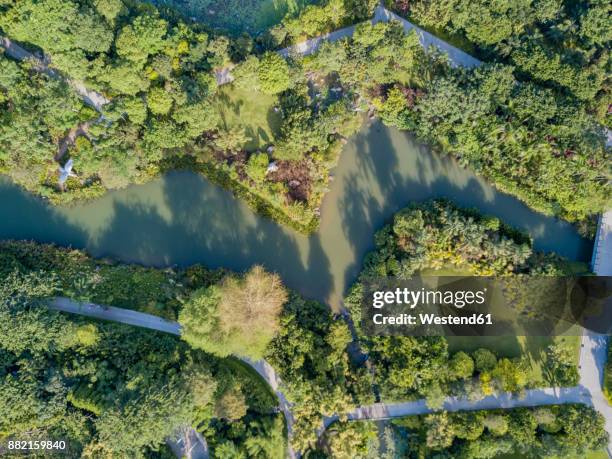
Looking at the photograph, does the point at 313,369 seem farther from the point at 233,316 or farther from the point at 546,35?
the point at 546,35

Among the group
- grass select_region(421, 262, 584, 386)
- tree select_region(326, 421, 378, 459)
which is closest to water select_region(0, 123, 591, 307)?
grass select_region(421, 262, 584, 386)

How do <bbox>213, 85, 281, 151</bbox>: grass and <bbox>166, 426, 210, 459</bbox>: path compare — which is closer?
<bbox>166, 426, 210, 459</bbox>: path

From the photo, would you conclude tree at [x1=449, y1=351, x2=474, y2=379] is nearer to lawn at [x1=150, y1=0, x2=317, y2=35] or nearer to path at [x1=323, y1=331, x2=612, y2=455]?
path at [x1=323, y1=331, x2=612, y2=455]

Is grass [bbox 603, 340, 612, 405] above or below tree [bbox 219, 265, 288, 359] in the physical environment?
below

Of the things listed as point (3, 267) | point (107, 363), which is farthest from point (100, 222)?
point (107, 363)

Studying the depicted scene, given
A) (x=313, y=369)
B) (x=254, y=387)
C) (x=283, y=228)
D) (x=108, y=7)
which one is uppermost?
(x=108, y=7)

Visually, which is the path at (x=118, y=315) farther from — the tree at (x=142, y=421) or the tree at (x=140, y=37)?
the tree at (x=140, y=37)

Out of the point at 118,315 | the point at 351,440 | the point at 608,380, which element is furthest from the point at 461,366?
the point at 118,315
